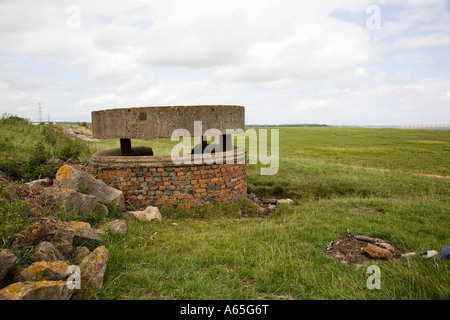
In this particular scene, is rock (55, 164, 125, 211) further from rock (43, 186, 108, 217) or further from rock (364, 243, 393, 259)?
rock (364, 243, 393, 259)

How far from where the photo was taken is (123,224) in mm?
4500

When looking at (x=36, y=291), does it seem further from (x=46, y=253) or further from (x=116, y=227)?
(x=116, y=227)

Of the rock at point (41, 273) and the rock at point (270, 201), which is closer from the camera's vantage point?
the rock at point (41, 273)

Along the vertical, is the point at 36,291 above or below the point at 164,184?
below

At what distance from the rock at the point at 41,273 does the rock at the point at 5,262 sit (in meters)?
0.12

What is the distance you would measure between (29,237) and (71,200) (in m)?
1.46

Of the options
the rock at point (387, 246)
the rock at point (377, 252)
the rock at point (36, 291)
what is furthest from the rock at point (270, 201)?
the rock at point (36, 291)

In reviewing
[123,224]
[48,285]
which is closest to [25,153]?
[123,224]

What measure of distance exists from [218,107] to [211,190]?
183 cm

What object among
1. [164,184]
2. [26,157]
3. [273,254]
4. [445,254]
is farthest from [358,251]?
[26,157]

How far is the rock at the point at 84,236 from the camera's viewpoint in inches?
143

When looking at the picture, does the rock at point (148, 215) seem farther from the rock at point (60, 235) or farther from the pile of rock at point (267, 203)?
the pile of rock at point (267, 203)

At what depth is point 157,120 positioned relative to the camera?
6.09 m

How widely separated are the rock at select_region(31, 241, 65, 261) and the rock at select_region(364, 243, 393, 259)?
3734 mm
